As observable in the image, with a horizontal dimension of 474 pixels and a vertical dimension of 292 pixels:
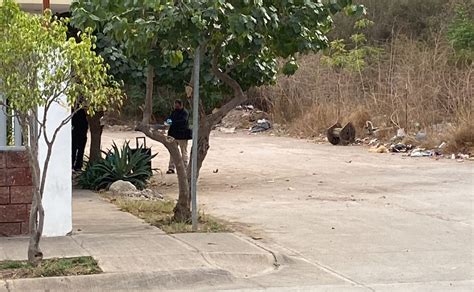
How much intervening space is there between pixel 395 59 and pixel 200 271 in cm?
2395

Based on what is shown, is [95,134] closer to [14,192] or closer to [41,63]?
[14,192]

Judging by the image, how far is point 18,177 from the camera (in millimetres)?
Answer: 10062

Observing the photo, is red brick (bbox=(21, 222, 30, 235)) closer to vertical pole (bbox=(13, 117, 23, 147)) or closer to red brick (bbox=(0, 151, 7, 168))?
red brick (bbox=(0, 151, 7, 168))

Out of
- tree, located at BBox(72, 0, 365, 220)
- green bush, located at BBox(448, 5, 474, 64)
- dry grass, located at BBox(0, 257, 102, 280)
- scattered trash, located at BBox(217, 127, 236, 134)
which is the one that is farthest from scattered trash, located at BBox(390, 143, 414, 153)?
dry grass, located at BBox(0, 257, 102, 280)

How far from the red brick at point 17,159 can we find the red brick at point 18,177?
0.16ft

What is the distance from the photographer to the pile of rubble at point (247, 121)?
3756 cm

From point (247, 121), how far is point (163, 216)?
2755 centimetres

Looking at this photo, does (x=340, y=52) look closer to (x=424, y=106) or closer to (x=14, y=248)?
(x=424, y=106)

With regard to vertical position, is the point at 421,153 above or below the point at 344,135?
below

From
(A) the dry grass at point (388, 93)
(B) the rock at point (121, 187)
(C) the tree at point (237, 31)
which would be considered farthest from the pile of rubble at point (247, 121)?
(C) the tree at point (237, 31)

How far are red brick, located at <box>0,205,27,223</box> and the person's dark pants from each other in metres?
8.65

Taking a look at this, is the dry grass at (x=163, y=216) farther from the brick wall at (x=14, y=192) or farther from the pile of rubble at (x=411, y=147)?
the pile of rubble at (x=411, y=147)

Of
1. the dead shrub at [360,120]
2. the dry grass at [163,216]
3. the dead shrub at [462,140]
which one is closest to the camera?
the dry grass at [163,216]

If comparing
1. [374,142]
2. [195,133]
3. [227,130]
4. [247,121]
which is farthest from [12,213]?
[247,121]
